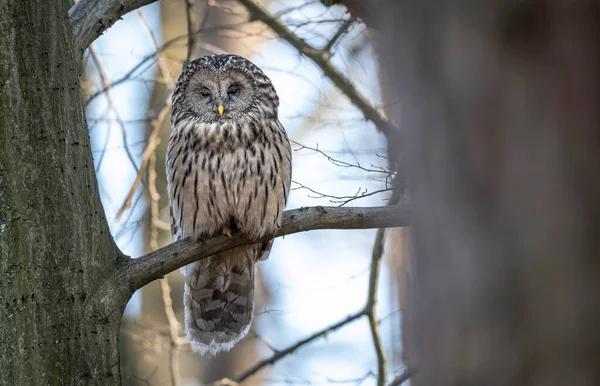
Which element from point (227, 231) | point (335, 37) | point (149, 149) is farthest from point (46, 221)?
point (335, 37)

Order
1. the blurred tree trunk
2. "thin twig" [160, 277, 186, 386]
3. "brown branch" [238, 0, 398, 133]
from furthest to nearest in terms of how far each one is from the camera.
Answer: "thin twig" [160, 277, 186, 386], "brown branch" [238, 0, 398, 133], the blurred tree trunk

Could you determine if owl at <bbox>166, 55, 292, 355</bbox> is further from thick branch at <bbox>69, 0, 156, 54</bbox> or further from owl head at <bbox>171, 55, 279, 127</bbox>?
thick branch at <bbox>69, 0, 156, 54</bbox>

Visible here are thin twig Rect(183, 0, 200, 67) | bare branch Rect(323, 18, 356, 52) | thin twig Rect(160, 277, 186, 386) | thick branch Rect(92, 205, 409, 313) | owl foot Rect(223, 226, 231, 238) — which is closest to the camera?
thick branch Rect(92, 205, 409, 313)

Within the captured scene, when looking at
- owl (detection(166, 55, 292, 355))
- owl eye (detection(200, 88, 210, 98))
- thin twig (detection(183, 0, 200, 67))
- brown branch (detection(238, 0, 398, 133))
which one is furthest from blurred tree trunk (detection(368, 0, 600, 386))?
thin twig (detection(183, 0, 200, 67))

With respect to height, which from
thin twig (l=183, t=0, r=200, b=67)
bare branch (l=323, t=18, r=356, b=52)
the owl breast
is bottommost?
the owl breast

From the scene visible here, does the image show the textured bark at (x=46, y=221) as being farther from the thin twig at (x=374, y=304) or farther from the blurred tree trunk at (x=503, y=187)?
the blurred tree trunk at (x=503, y=187)

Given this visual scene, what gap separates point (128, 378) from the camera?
5.08m

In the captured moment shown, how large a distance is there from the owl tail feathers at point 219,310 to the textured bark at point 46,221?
1671 millimetres

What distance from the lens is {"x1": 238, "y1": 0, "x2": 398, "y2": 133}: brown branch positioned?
4.74m

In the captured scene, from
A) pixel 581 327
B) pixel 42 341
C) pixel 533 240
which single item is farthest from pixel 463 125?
pixel 42 341

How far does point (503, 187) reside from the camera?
147cm

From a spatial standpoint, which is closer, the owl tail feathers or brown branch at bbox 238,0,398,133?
brown branch at bbox 238,0,398,133

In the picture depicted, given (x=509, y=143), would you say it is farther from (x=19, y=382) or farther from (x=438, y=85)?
(x=19, y=382)

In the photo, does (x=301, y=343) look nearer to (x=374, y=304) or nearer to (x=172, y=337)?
(x=374, y=304)
